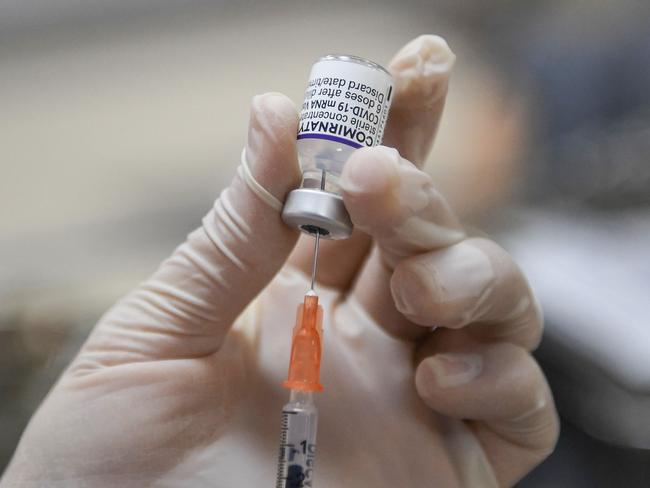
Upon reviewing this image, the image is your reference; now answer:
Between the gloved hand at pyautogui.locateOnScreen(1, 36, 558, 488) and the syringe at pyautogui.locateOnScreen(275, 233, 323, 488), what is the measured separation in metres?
0.08

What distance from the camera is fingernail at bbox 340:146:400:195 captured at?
552 mm

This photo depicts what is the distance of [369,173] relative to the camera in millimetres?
551

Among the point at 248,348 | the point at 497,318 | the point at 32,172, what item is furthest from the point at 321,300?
the point at 32,172

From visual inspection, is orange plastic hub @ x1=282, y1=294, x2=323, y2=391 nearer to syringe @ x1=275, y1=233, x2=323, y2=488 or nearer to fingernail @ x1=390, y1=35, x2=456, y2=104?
syringe @ x1=275, y1=233, x2=323, y2=488

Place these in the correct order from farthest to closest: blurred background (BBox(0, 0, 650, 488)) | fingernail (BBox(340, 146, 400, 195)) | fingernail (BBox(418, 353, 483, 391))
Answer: blurred background (BBox(0, 0, 650, 488)) < fingernail (BBox(418, 353, 483, 391)) < fingernail (BBox(340, 146, 400, 195))

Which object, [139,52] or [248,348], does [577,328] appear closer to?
[248,348]

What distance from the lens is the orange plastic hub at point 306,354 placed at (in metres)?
0.59

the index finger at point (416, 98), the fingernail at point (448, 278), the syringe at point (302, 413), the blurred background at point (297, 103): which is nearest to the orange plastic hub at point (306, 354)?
the syringe at point (302, 413)

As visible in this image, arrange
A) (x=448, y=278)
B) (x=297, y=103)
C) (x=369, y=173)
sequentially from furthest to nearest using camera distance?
(x=297, y=103)
(x=448, y=278)
(x=369, y=173)

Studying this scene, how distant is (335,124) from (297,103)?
1132 mm

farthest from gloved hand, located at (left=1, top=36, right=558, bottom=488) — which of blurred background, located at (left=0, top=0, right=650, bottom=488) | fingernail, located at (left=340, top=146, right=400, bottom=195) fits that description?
blurred background, located at (left=0, top=0, right=650, bottom=488)

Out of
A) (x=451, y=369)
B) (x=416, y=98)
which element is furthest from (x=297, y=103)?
(x=451, y=369)

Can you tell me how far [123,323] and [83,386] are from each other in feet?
0.28

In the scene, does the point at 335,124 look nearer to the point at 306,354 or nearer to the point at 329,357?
the point at 306,354
